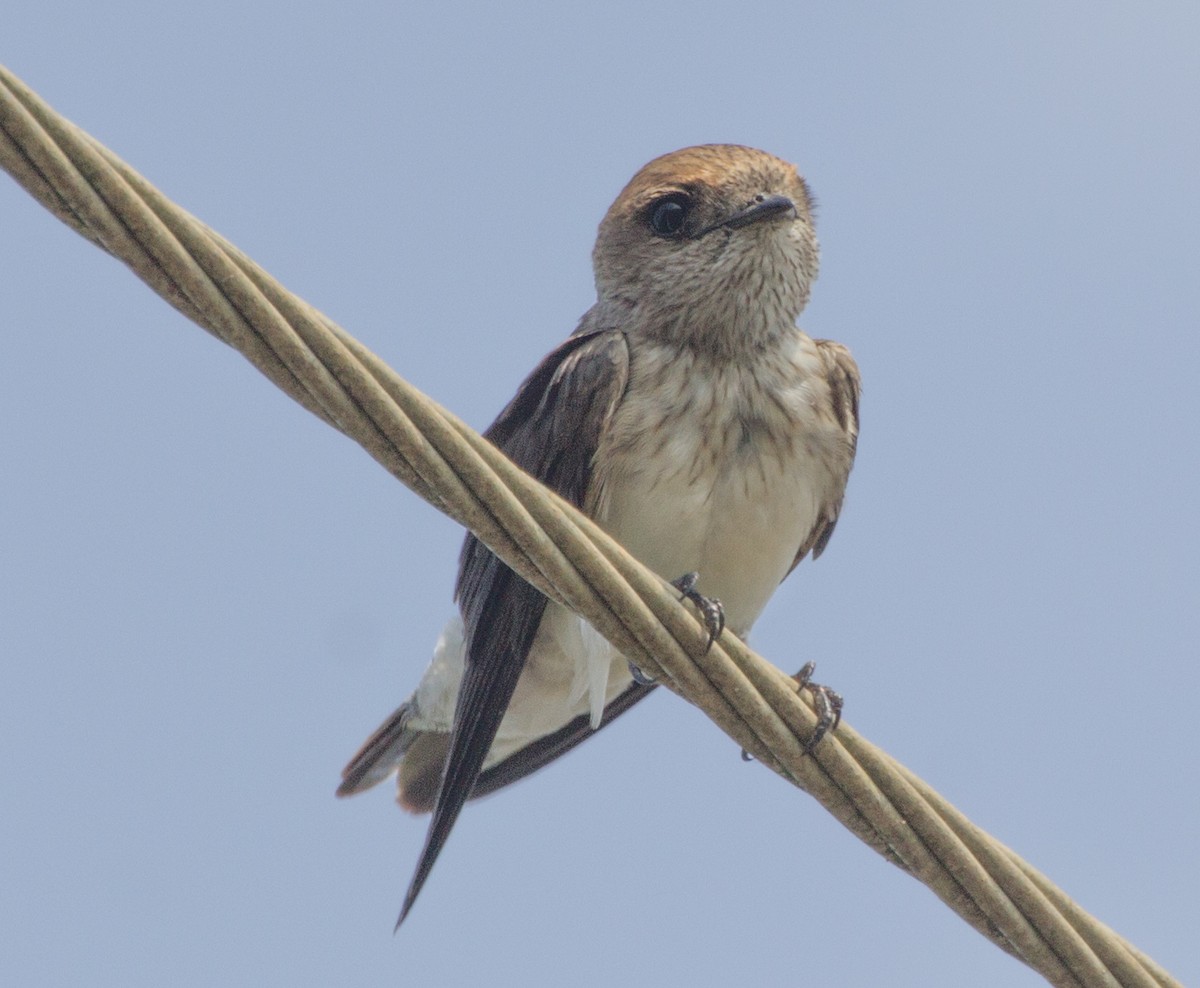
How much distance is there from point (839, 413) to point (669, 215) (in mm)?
1096

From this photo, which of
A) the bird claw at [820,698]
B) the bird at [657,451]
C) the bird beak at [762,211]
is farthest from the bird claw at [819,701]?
the bird beak at [762,211]

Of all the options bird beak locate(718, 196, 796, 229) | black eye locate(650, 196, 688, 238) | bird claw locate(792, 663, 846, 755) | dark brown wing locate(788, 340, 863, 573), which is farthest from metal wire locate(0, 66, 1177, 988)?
black eye locate(650, 196, 688, 238)

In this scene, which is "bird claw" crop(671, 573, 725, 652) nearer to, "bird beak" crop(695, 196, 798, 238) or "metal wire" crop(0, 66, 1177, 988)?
"metal wire" crop(0, 66, 1177, 988)

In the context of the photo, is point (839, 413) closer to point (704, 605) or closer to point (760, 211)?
point (760, 211)

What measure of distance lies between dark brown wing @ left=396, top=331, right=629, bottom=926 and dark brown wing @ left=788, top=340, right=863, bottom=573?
2.73 feet

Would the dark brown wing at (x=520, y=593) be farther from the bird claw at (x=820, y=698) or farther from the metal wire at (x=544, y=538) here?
the metal wire at (x=544, y=538)

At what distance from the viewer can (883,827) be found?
3.86m

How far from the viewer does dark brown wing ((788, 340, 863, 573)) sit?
6480mm

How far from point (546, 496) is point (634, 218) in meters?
3.66

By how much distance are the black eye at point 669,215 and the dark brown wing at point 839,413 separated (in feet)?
2.38

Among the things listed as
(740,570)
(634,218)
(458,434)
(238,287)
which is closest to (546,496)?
(458,434)

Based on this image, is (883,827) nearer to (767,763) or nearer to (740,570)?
(767,763)

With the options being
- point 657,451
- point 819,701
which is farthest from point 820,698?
point 657,451

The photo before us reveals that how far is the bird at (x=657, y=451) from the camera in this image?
604 centimetres
